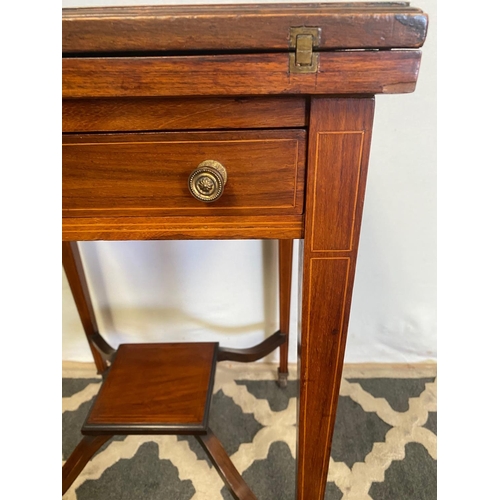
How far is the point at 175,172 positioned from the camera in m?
0.43

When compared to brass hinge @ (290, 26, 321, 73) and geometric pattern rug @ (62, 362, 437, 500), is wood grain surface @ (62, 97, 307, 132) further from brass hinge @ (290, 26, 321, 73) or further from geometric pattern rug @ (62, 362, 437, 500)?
geometric pattern rug @ (62, 362, 437, 500)

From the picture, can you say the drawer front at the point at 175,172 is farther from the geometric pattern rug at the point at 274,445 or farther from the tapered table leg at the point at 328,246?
the geometric pattern rug at the point at 274,445

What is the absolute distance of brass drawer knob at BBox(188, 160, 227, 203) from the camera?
42cm

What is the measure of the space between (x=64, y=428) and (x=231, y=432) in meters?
0.39

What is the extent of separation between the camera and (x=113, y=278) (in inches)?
40.5

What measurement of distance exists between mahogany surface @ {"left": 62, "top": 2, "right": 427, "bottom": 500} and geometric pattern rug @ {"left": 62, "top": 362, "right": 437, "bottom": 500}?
18.2 inches

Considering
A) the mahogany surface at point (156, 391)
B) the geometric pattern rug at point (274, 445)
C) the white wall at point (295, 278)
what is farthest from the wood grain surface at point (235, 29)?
the geometric pattern rug at point (274, 445)

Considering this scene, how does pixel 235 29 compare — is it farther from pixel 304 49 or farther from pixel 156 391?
pixel 156 391

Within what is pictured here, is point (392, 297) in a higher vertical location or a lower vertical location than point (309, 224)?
lower

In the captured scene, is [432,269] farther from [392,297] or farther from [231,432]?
[231,432]

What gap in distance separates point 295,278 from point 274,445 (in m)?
0.37

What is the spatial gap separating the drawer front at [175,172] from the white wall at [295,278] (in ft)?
1.60
